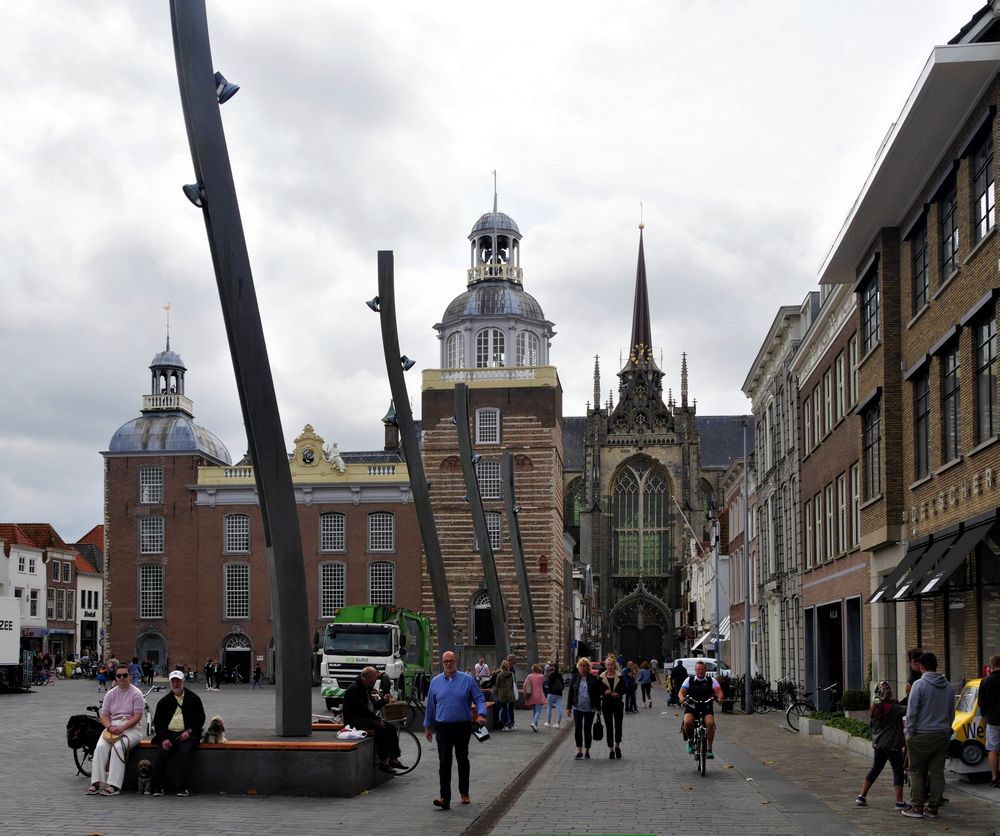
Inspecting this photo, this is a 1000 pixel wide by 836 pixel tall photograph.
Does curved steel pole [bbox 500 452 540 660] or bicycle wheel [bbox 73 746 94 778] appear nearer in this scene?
bicycle wheel [bbox 73 746 94 778]

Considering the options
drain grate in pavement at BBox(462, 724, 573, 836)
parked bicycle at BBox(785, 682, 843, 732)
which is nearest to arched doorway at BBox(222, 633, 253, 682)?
parked bicycle at BBox(785, 682, 843, 732)

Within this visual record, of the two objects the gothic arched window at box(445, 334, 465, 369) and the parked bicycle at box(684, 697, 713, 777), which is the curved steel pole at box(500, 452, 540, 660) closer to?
the parked bicycle at box(684, 697, 713, 777)

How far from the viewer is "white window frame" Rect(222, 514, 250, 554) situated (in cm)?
7969

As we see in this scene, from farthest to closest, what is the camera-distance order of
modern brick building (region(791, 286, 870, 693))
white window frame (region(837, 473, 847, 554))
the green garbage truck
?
the green garbage truck
white window frame (region(837, 473, 847, 554))
modern brick building (region(791, 286, 870, 693))

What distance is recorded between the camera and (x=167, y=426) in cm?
8225

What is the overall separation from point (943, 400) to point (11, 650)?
1517 inches

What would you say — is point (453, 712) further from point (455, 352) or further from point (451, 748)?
point (455, 352)

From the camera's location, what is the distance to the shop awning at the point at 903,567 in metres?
23.8

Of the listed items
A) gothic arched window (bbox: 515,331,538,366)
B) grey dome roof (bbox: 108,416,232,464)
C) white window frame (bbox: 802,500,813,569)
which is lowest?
white window frame (bbox: 802,500,813,569)

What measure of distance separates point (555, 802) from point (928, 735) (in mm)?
4101

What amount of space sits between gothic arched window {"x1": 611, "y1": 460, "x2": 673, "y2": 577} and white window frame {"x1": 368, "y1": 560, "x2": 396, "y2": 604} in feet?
136

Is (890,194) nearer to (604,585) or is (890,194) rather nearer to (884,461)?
(884,461)

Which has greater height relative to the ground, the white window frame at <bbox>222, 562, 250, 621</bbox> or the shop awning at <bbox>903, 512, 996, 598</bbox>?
the shop awning at <bbox>903, 512, 996, 598</bbox>

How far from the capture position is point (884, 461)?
87.2 feet
